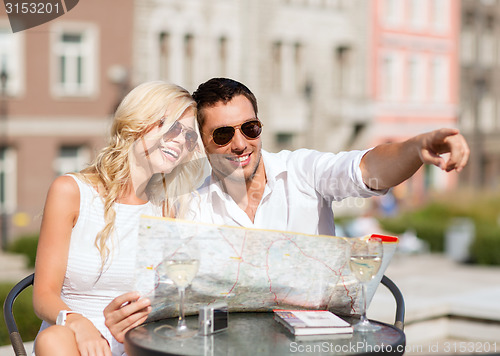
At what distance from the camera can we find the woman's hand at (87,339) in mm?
2596

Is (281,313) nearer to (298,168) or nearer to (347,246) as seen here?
Answer: (347,246)

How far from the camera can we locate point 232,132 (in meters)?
3.18

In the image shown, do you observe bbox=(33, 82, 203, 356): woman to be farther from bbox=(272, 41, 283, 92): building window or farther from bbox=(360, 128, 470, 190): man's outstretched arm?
bbox=(272, 41, 283, 92): building window

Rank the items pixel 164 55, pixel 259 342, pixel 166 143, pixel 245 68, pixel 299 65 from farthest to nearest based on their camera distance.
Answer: pixel 299 65
pixel 245 68
pixel 164 55
pixel 166 143
pixel 259 342

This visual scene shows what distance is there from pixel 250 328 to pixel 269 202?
0.75m

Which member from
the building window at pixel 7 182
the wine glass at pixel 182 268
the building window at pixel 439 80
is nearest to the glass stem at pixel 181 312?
the wine glass at pixel 182 268

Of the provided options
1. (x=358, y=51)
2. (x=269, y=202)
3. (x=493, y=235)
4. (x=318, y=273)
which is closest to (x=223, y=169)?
(x=269, y=202)

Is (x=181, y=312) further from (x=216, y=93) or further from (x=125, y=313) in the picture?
(x=216, y=93)

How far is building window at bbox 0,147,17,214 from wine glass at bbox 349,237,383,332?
53.1 feet

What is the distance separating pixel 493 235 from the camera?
499 inches

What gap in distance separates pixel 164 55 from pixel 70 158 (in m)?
3.76

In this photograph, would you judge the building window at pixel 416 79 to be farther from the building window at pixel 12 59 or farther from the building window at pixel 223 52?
the building window at pixel 12 59

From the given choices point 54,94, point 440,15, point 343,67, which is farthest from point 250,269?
point 440,15

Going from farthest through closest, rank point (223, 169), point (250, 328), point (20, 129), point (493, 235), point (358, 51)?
point (358, 51) < point (20, 129) < point (493, 235) < point (223, 169) < point (250, 328)
